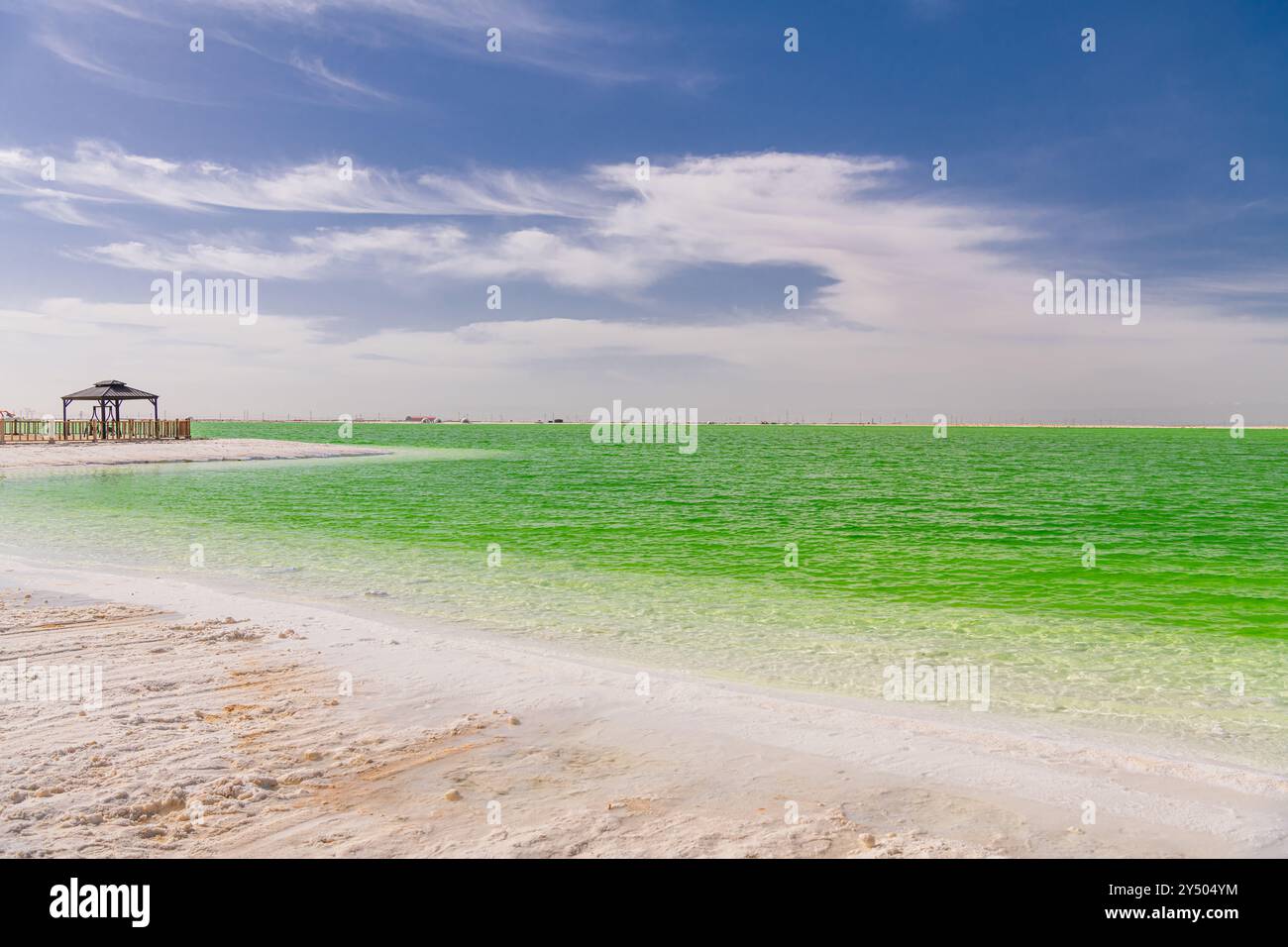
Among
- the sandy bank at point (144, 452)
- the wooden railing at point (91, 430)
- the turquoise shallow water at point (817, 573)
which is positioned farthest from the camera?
the wooden railing at point (91, 430)

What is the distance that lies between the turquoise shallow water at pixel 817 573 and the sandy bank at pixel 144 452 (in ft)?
48.1

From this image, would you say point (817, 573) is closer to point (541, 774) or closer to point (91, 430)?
point (541, 774)

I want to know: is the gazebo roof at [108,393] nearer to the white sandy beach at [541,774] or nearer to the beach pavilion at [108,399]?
the beach pavilion at [108,399]

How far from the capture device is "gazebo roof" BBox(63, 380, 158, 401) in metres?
65.8

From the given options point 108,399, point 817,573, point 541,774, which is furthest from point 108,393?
point 541,774

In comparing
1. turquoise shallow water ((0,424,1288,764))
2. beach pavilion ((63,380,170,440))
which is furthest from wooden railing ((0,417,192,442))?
turquoise shallow water ((0,424,1288,764))

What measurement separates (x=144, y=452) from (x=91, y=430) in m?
15.8

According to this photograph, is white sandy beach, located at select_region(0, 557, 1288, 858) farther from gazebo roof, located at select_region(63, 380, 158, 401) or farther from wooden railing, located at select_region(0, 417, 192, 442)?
wooden railing, located at select_region(0, 417, 192, 442)

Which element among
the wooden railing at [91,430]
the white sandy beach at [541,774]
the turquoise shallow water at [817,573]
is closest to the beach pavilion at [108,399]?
the wooden railing at [91,430]

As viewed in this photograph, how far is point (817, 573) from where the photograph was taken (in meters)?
18.4

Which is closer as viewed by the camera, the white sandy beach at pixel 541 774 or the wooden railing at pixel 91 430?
the white sandy beach at pixel 541 774

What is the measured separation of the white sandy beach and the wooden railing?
77.8 m

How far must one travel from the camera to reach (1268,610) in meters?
14.9

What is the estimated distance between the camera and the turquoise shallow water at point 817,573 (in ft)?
34.1
